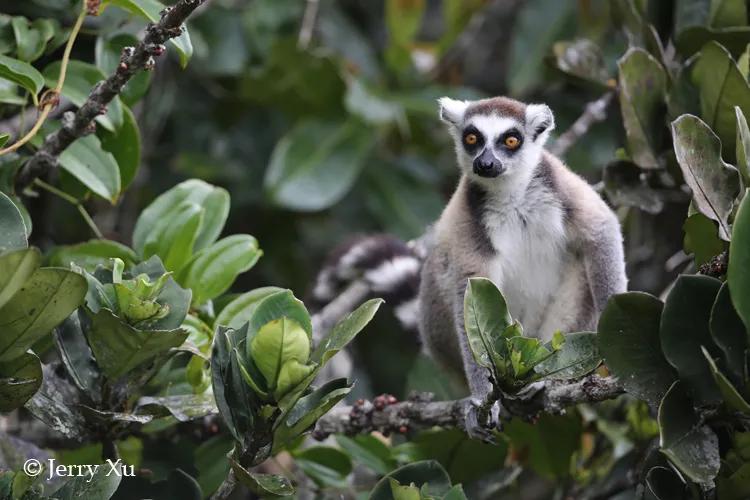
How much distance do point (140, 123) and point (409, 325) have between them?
5.39ft

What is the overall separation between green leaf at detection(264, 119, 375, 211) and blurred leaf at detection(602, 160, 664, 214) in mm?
1590

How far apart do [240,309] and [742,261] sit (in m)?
1.34

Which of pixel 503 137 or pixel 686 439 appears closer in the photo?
pixel 686 439

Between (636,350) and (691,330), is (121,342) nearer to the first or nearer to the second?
(636,350)

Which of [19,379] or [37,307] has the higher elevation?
[37,307]

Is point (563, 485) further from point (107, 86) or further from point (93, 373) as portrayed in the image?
point (107, 86)

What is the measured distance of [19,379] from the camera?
1.98 m

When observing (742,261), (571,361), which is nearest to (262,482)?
(571,361)

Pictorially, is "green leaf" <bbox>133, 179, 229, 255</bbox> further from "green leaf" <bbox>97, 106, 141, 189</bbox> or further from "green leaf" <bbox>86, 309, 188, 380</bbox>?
"green leaf" <bbox>86, 309, 188, 380</bbox>

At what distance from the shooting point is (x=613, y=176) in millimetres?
3070

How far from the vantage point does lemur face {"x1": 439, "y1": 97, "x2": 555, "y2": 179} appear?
10.3 ft

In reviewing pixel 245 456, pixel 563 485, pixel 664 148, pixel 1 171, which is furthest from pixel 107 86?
pixel 563 485

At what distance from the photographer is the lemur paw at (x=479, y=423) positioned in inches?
98.7

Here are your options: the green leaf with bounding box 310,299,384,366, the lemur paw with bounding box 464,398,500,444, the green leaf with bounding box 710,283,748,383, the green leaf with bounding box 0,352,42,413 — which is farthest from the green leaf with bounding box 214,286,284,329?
the green leaf with bounding box 710,283,748,383
